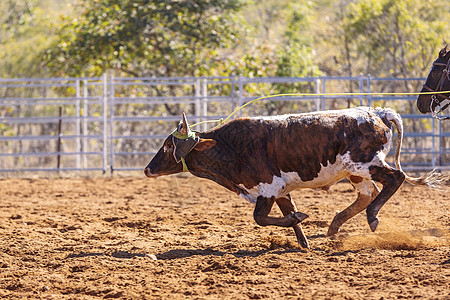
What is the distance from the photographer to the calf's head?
6.02 metres

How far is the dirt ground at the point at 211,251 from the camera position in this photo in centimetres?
447

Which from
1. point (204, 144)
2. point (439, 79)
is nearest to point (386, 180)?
point (204, 144)

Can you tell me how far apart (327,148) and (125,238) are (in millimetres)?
2399

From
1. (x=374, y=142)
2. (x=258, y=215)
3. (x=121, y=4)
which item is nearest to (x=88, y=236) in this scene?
(x=258, y=215)

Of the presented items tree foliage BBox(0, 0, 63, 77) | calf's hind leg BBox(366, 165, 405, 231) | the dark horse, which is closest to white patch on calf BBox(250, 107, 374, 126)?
calf's hind leg BBox(366, 165, 405, 231)

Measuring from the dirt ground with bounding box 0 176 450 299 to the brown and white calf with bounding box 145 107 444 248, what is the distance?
443 millimetres

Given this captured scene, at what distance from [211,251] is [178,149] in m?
1.04

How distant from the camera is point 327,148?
5.78 m

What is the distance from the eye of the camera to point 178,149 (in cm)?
605

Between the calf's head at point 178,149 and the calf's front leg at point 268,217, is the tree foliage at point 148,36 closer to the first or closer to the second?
the calf's head at point 178,149

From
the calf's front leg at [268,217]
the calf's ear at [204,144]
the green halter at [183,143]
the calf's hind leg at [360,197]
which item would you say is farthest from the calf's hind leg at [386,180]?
the green halter at [183,143]

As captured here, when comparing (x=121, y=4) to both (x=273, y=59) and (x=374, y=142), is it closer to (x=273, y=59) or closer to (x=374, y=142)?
(x=273, y=59)

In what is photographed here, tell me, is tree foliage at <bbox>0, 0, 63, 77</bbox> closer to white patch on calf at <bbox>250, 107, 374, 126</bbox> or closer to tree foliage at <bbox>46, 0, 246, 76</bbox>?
tree foliage at <bbox>46, 0, 246, 76</bbox>

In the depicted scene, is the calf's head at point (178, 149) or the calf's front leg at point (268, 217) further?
the calf's head at point (178, 149)
